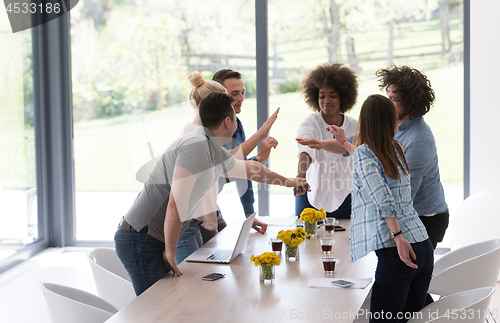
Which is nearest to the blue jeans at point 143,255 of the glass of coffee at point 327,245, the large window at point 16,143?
the glass of coffee at point 327,245

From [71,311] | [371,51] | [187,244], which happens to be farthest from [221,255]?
[371,51]

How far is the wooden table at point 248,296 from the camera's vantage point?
5.24ft

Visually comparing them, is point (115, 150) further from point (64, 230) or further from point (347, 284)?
point (347, 284)

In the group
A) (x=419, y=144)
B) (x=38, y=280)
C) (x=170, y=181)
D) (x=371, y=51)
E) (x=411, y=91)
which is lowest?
(x=38, y=280)

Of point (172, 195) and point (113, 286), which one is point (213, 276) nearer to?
point (172, 195)

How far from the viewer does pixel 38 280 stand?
4113mm

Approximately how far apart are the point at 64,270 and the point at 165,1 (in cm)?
270

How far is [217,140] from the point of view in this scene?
2115 mm

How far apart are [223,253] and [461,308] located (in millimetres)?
1056

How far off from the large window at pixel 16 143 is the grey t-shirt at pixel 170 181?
9.10ft

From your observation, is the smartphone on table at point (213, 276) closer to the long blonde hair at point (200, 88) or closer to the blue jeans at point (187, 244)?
the blue jeans at point (187, 244)

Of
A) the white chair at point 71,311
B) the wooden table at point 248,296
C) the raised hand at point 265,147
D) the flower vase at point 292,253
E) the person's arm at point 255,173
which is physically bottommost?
the white chair at point 71,311

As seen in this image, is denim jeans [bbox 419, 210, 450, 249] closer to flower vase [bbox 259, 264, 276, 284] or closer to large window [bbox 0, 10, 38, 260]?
flower vase [bbox 259, 264, 276, 284]

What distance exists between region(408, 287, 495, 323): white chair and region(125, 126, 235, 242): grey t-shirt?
1.00 m
